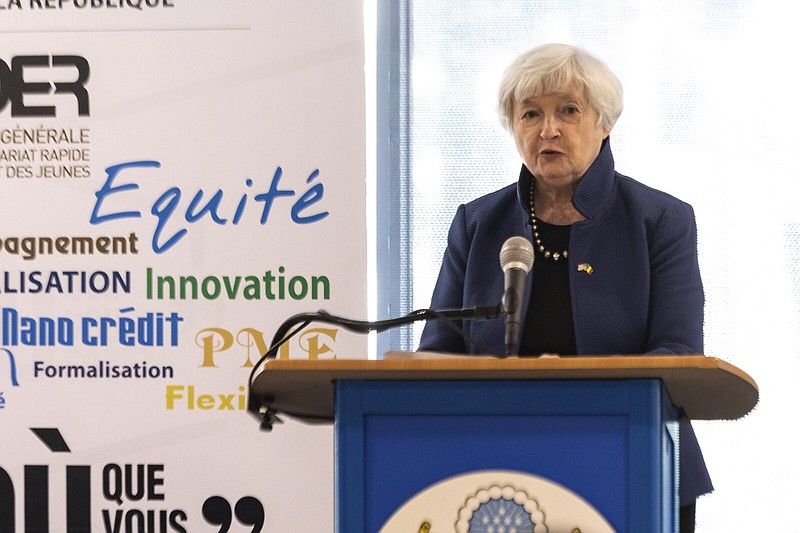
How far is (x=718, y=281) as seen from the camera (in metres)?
3.62

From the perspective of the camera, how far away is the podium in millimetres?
1692

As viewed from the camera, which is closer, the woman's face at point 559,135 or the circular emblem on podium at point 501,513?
the circular emblem on podium at point 501,513

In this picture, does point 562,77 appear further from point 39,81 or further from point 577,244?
point 39,81

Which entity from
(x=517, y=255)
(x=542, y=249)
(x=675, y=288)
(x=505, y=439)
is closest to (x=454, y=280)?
(x=542, y=249)

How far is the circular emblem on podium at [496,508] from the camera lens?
168cm

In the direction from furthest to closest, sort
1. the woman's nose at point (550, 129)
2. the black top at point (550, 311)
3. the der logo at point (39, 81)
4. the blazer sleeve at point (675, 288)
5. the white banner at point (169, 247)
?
1. the der logo at point (39, 81)
2. the white banner at point (169, 247)
3. the woman's nose at point (550, 129)
4. the black top at point (550, 311)
5. the blazer sleeve at point (675, 288)

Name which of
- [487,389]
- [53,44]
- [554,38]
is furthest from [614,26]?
[487,389]

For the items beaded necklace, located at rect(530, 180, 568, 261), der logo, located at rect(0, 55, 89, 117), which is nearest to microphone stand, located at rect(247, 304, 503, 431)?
beaded necklace, located at rect(530, 180, 568, 261)

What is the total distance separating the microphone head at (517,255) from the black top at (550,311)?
615 mm

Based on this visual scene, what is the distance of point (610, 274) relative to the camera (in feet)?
8.27

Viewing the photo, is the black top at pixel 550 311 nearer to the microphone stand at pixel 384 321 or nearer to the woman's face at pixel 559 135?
the woman's face at pixel 559 135

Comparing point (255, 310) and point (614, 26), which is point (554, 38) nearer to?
point (614, 26)

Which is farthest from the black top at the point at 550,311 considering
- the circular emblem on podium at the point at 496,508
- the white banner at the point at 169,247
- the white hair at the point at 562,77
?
the white banner at the point at 169,247

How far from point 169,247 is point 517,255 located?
180 centimetres
